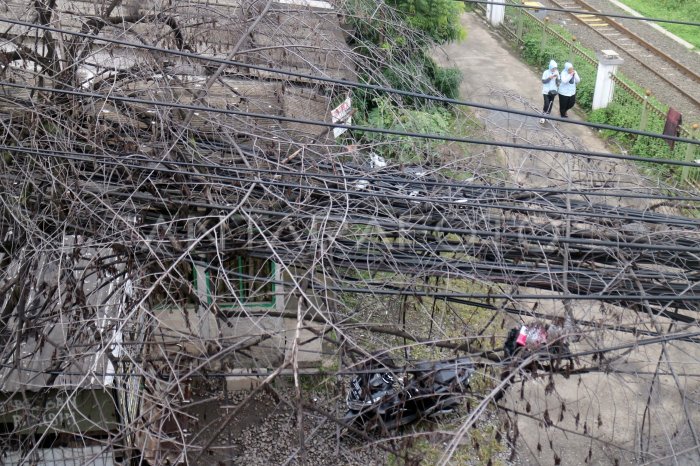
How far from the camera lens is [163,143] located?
6363mm

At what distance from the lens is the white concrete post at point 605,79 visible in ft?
53.2

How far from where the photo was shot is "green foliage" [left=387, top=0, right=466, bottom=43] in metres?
13.5

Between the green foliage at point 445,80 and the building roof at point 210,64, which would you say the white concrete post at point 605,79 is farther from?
the building roof at point 210,64

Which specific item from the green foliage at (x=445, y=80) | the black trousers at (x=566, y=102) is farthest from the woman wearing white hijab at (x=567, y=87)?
the green foliage at (x=445, y=80)

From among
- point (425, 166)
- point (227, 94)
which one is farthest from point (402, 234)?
point (227, 94)

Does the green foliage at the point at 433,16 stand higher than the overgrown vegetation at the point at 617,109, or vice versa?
the green foliage at the point at 433,16

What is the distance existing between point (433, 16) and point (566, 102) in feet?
12.1

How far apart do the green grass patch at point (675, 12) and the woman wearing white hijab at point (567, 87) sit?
235 inches

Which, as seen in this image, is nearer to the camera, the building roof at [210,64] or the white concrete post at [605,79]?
the building roof at [210,64]

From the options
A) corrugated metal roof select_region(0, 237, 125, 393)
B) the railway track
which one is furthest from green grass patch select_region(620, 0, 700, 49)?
corrugated metal roof select_region(0, 237, 125, 393)

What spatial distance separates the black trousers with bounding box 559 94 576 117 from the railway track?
5.97 ft

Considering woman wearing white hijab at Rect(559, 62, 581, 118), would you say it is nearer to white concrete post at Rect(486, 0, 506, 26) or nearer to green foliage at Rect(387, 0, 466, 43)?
green foliage at Rect(387, 0, 466, 43)

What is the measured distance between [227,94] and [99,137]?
1.51 m

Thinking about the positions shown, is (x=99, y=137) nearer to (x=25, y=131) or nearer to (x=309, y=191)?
(x=25, y=131)
